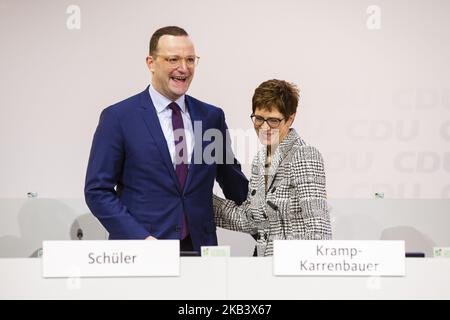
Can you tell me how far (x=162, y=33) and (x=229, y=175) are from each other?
449 millimetres

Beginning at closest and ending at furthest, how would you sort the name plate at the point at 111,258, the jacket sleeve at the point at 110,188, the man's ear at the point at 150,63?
the name plate at the point at 111,258, the jacket sleeve at the point at 110,188, the man's ear at the point at 150,63

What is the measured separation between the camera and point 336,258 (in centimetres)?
221

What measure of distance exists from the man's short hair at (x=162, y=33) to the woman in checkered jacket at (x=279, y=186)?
278mm

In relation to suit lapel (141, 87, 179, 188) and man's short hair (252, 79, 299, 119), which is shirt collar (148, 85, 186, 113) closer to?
suit lapel (141, 87, 179, 188)

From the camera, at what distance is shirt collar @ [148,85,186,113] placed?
7.83 ft

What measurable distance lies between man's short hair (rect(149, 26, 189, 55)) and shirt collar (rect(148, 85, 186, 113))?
12 centimetres

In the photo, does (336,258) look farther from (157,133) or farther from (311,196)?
(157,133)

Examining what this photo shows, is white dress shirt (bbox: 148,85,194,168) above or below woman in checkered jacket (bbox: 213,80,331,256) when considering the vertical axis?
above

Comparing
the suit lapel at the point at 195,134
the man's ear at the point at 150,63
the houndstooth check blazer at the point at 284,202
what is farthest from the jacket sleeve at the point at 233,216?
the man's ear at the point at 150,63

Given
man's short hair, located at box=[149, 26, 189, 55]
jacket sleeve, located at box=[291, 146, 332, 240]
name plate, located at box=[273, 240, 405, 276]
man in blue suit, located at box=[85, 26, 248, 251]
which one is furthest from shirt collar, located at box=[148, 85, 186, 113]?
name plate, located at box=[273, 240, 405, 276]

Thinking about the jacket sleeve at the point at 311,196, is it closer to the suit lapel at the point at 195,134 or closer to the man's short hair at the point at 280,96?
the man's short hair at the point at 280,96

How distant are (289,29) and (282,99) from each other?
205 mm

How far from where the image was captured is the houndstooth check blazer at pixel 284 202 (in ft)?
7.77

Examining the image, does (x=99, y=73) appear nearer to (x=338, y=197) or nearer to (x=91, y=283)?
(x=91, y=283)
